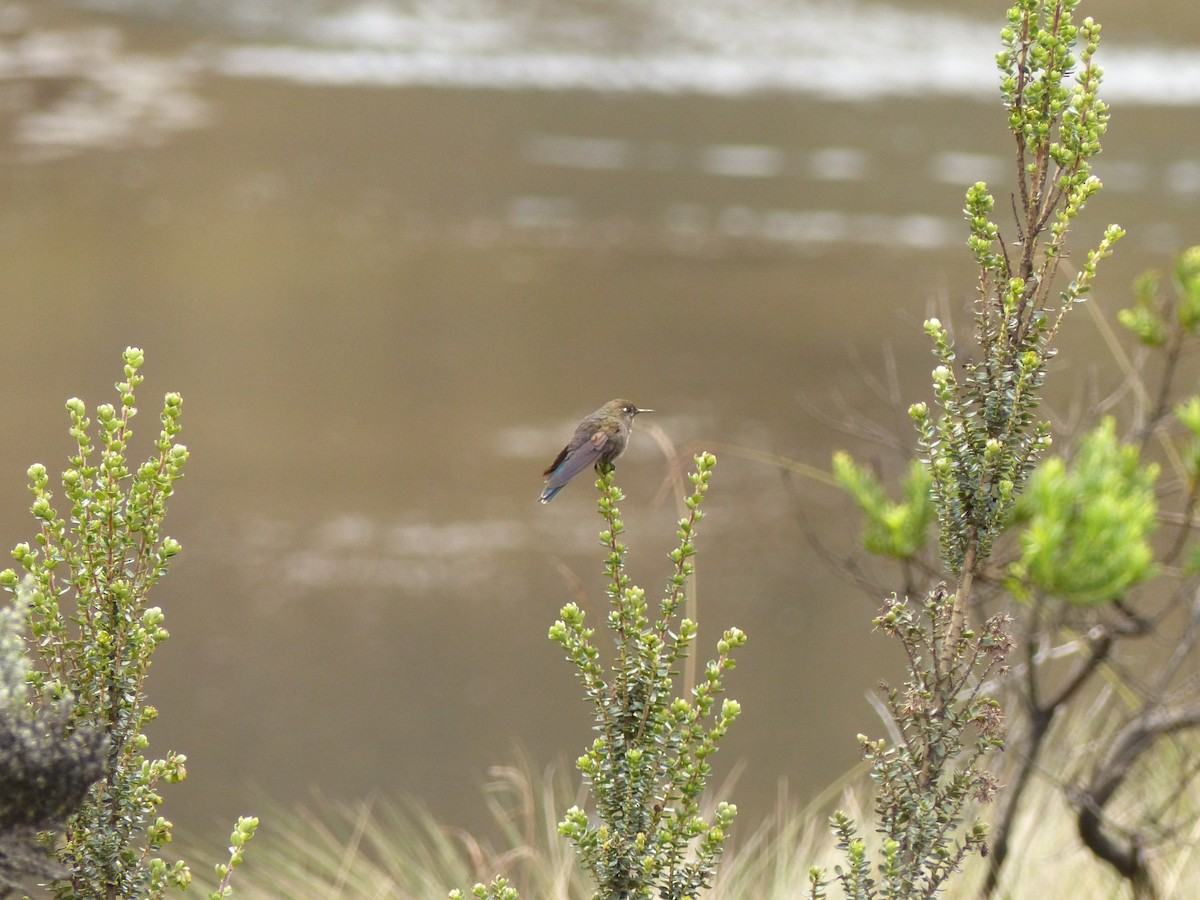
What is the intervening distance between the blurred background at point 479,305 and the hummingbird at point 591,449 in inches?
14.4

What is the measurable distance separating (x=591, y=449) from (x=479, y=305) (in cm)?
652

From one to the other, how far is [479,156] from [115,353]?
4683 millimetres

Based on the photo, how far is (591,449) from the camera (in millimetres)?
2285

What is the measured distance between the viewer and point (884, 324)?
28.7ft

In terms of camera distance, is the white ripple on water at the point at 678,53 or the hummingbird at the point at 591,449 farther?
the white ripple on water at the point at 678,53

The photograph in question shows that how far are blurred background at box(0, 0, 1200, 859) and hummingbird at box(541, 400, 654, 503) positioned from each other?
36 cm

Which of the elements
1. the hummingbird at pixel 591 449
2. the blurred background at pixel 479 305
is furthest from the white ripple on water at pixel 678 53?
the hummingbird at pixel 591 449

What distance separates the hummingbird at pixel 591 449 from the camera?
2225mm

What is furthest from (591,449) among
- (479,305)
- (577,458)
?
(479,305)

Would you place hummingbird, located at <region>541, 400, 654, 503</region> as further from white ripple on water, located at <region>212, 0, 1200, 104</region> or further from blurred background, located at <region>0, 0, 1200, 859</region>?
white ripple on water, located at <region>212, 0, 1200, 104</region>

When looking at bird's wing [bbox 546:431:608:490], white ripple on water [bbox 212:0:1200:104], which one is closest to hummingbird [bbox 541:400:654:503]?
bird's wing [bbox 546:431:608:490]

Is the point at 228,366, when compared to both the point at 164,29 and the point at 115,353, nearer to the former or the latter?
the point at 115,353

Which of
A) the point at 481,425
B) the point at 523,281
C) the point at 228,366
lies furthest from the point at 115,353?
the point at 523,281

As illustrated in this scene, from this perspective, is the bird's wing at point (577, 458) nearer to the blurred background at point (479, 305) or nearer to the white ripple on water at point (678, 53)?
the blurred background at point (479, 305)
